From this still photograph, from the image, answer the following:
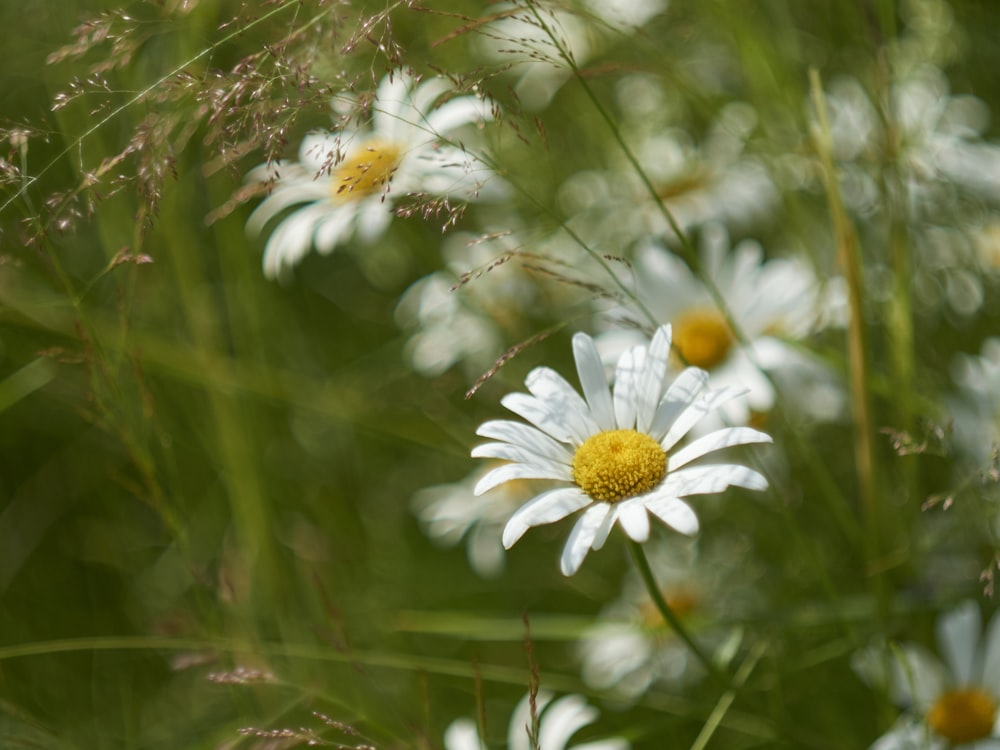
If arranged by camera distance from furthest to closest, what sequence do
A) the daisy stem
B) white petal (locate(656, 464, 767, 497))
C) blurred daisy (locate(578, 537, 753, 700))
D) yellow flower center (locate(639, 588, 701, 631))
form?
1. yellow flower center (locate(639, 588, 701, 631))
2. blurred daisy (locate(578, 537, 753, 700))
3. the daisy stem
4. white petal (locate(656, 464, 767, 497))

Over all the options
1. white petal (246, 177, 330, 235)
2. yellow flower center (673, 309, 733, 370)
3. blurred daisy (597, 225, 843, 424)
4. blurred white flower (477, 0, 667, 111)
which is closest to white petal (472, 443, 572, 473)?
blurred daisy (597, 225, 843, 424)

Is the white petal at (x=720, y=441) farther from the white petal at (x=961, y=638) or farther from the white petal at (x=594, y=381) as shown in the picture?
the white petal at (x=961, y=638)

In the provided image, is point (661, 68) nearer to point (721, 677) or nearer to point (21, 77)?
point (721, 677)

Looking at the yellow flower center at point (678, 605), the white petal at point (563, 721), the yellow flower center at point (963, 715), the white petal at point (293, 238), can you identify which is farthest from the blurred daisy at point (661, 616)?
the white petal at point (293, 238)

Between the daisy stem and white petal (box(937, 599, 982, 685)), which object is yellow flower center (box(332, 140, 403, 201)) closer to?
the daisy stem

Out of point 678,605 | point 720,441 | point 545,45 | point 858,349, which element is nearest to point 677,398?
point 720,441

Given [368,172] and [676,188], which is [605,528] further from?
[676,188]
